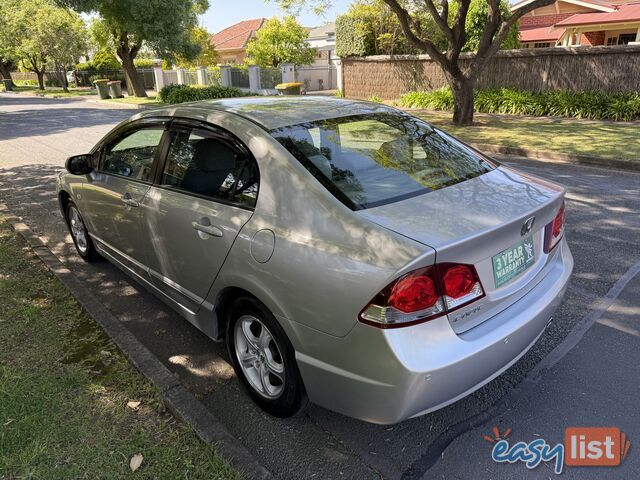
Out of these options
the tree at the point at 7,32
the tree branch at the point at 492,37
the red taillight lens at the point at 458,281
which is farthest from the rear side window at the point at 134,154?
the tree at the point at 7,32

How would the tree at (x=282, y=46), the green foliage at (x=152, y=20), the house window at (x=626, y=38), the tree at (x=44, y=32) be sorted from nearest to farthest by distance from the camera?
the green foliage at (x=152, y=20)
the house window at (x=626, y=38)
the tree at (x=282, y=46)
the tree at (x=44, y=32)

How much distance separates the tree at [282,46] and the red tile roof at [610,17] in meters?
18.4

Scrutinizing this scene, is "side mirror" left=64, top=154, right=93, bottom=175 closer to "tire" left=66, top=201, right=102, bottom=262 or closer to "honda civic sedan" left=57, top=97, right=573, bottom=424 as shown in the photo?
"tire" left=66, top=201, right=102, bottom=262

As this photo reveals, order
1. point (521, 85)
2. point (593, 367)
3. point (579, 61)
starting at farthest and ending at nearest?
point (521, 85), point (579, 61), point (593, 367)

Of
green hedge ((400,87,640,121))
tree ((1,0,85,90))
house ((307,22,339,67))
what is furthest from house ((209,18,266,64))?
green hedge ((400,87,640,121))

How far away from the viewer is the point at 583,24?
78.8ft

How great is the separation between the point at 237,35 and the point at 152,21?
33875 mm

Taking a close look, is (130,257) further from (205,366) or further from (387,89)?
(387,89)

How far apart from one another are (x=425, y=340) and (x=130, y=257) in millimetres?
2664

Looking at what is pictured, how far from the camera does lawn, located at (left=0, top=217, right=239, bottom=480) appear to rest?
2381mm

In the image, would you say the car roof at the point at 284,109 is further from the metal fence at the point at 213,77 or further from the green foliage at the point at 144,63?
the green foliage at the point at 144,63

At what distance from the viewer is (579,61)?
14750 mm

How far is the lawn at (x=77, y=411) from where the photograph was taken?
2.38 metres

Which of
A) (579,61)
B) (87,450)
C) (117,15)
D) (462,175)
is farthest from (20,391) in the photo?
(117,15)
